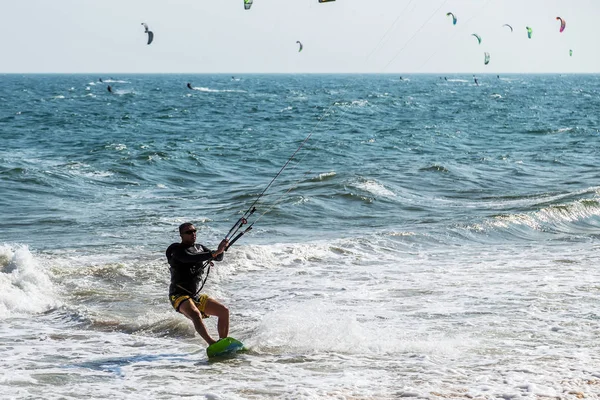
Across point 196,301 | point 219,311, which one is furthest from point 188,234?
point 219,311

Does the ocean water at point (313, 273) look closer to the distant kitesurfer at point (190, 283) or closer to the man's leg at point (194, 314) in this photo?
the man's leg at point (194, 314)

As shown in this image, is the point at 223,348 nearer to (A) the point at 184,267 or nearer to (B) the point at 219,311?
(B) the point at 219,311

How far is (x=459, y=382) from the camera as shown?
7.13 m

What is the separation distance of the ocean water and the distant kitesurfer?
0.41 metres

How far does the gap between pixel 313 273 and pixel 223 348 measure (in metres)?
4.50

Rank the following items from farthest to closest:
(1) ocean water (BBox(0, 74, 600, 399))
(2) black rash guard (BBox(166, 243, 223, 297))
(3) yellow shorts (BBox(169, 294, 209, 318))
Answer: (3) yellow shorts (BBox(169, 294, 209, 318)) → (2) black rash guard (BBox(166, 243, 223, 297)) → (1) ocean water (BBox(0, 74, 600, 399))

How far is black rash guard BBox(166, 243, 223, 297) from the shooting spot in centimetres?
788

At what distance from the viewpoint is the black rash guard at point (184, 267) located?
25.8ft

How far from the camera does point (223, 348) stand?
26.1ft

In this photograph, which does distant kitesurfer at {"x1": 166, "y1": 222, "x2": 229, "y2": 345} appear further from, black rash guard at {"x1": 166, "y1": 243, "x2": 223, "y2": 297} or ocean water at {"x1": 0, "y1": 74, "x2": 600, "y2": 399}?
ocean water at {"x1": 0, "y1": 74, "x2": 600, "y2": 399}

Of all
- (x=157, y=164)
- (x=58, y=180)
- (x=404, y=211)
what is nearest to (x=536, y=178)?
(x=404, y=211)

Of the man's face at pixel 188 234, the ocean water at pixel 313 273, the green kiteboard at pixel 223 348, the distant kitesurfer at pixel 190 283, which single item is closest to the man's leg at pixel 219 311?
the distant kitesurfer at pixel 190 283

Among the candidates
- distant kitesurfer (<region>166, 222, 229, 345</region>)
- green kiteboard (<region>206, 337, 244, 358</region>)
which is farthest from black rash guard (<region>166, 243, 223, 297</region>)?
green kiteboard (<region>206, 337, 244, 358</region>)

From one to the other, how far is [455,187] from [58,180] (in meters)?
10.1
